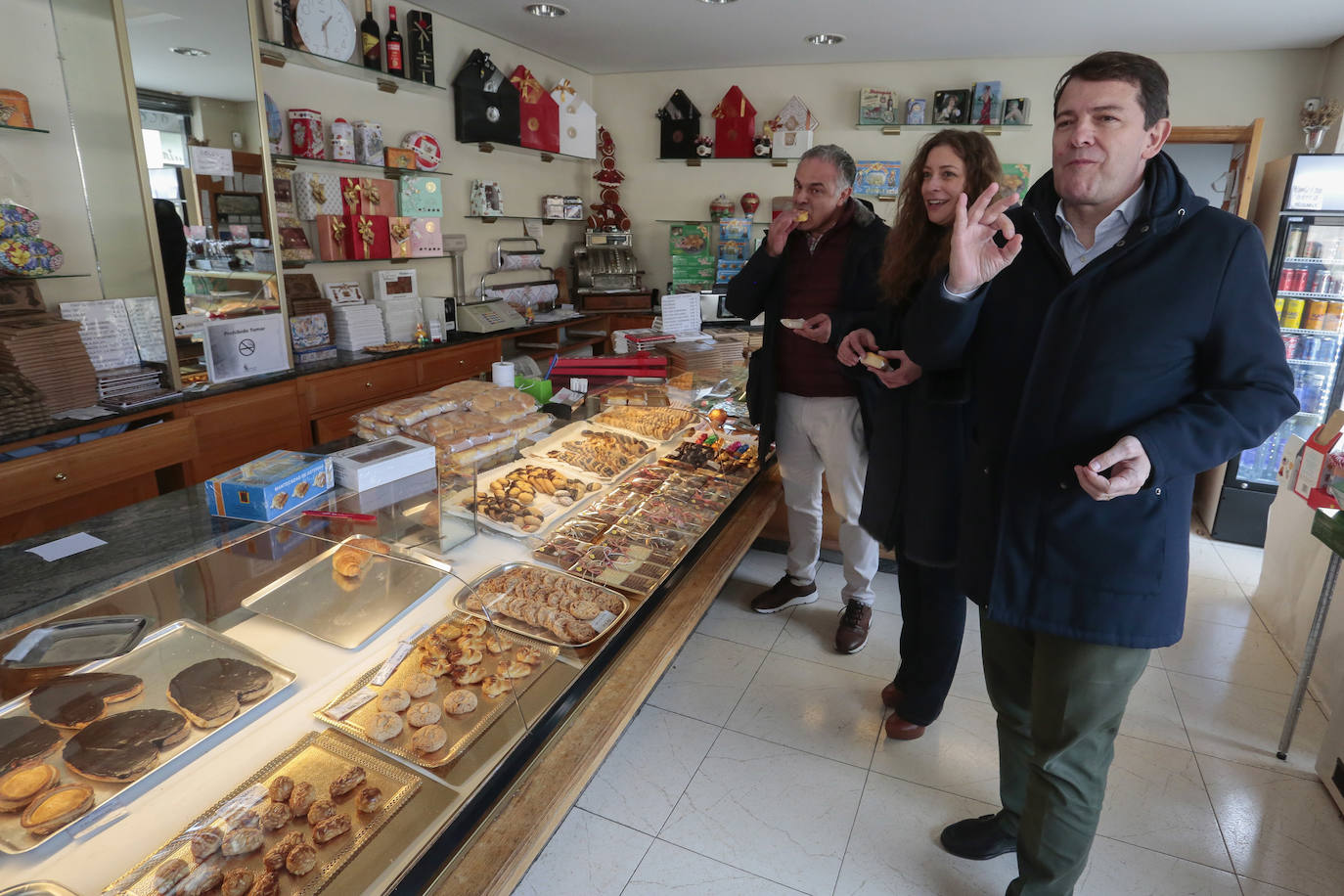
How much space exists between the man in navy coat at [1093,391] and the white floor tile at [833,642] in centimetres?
127

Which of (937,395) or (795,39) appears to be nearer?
(937,395)

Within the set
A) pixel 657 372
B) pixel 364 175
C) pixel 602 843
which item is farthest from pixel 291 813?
pixel 364 175

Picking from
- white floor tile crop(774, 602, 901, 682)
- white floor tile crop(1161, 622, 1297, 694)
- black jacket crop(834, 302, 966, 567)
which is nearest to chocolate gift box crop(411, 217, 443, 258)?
white floor tile crop(774, 602, 901, 682)

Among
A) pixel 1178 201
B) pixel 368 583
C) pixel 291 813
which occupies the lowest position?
pixel 291 813

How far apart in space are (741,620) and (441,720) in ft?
6.73

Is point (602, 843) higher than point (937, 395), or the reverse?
point (937, 395)

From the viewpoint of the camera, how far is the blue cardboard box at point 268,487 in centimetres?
177

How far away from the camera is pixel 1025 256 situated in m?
1.51

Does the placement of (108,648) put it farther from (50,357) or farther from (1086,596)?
(50,357)

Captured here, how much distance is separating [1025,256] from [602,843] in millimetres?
1892

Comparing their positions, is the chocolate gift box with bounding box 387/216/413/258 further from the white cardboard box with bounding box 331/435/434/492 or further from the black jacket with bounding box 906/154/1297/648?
the black jacket with bounding box 906/154/1297/648

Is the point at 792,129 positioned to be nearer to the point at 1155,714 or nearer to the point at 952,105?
the point at 952,105

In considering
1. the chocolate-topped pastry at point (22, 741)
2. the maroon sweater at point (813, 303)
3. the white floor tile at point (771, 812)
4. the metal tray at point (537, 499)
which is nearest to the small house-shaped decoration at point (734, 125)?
the maroon sweater at point (813, 303)

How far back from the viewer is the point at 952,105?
19.0ft
